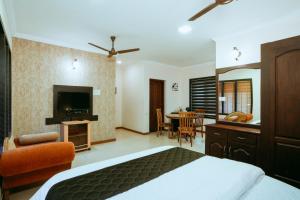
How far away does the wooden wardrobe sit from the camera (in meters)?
2.00

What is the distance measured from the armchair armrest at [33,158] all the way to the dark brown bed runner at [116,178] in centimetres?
109

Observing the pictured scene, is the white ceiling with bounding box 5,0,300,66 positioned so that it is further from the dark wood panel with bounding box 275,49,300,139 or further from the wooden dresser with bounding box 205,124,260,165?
the wooden dresser with bounding box 205,124,260,165

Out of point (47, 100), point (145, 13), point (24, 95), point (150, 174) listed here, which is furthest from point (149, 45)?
point (150, 174)

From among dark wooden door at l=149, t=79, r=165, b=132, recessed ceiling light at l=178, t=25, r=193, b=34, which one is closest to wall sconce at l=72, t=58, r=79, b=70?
recessed ceiling light at l=178, t=25, r=193, b=34

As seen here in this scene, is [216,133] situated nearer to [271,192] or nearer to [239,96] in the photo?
[239,96]

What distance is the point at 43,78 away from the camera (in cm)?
380

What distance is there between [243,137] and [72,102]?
12.5ft

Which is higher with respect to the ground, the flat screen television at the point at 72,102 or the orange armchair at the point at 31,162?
the flat screen television at the point at 72,102

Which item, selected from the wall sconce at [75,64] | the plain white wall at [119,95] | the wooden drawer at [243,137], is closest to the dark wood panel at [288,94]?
the wooden drawer at [243,137]

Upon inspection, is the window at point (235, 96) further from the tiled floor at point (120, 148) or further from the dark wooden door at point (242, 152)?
the tiled floor at point (120, 148)

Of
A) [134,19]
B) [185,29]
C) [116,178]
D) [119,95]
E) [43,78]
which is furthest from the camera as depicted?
[119,95]

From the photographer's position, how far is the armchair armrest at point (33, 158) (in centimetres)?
187

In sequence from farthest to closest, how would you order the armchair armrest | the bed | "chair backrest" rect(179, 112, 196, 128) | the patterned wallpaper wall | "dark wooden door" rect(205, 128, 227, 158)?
1. "chair backrest" rect(179, 112, 196, 128)
2. the patterned wallpaper wall
3. "dark wooden door" rect(205, 128, 227, 158)
4. the armchair armrest
5. the bed

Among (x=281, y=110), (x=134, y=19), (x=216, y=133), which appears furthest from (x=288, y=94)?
(x=134, y=19)
